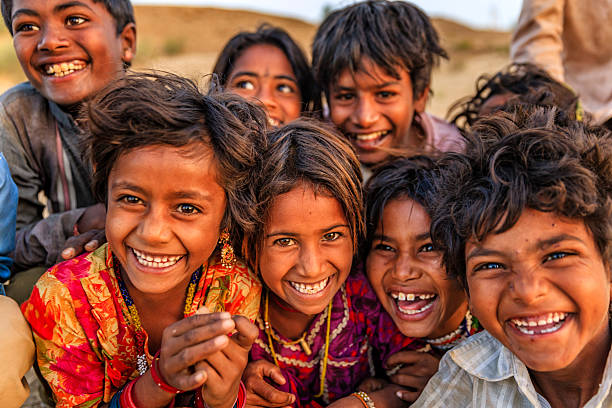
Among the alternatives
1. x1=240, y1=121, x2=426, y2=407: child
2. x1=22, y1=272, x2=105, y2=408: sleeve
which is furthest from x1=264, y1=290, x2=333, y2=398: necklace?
x1=22, y1=272, x2=105, y2=408: sleeve

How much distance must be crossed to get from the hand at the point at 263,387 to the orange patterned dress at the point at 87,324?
0.91 feet

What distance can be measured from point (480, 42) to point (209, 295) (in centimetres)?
2758

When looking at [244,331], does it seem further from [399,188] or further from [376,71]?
[376,71]

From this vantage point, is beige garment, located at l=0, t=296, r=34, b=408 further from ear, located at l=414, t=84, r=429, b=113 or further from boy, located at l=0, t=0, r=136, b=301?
ear, located at l=414, t=84, r=429, b=113

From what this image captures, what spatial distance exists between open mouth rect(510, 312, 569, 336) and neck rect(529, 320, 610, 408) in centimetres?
25

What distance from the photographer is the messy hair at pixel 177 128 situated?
2.23 m

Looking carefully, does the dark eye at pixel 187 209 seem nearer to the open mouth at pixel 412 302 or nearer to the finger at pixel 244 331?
the finger at pixel 244 331

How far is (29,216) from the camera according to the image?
3275mm

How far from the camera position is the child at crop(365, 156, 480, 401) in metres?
2.52

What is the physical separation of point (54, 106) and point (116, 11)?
0.66 metres

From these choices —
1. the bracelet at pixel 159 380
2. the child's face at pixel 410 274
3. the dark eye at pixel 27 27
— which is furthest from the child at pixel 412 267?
the dark eye at pixel 27 27

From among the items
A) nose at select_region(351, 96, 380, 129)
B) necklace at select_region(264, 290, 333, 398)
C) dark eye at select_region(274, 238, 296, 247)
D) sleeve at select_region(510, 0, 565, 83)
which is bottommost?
necklace at select_region(264, 290, 333, 398)

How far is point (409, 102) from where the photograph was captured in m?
3.66

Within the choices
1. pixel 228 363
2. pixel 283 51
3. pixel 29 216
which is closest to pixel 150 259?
pixel 228 363
